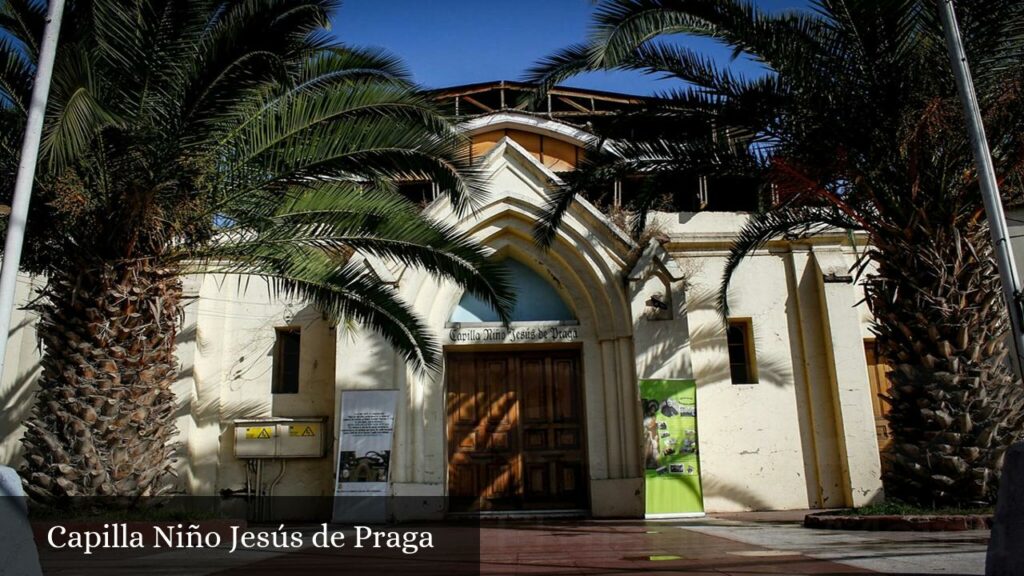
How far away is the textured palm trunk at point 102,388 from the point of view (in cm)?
872

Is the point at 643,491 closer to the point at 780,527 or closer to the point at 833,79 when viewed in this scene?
the point at 780,527

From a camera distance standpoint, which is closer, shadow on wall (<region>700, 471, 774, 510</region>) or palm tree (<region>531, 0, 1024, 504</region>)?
palm tree (<region>531, 0, 1024, 504</region>)

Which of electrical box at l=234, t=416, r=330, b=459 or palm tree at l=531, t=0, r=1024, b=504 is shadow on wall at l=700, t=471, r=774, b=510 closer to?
palm tree at l=531, t=0, r=1024, b=504

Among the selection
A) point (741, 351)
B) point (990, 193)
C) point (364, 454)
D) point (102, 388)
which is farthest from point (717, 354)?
point (102, 388)


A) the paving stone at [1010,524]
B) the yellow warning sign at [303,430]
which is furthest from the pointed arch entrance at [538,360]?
the paving stone at [1010,524]

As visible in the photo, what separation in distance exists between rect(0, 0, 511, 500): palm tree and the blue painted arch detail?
4431 millimetres

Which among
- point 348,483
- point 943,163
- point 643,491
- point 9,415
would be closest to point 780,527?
point 643,491

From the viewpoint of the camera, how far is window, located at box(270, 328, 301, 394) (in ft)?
48.0

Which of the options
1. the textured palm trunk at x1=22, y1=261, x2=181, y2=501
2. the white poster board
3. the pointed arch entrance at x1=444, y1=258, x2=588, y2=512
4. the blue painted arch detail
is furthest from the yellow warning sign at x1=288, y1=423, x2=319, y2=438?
the textured palm trunk at x1=22, y1=261, x2=181, y2=501

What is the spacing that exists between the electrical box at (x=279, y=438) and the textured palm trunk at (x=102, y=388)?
429cm

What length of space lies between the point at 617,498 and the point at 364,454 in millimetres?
4241

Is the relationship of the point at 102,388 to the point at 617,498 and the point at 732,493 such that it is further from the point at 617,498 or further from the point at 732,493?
the point at 732,493

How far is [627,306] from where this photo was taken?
45.9 feet

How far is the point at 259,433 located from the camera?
45.1 ft
